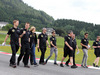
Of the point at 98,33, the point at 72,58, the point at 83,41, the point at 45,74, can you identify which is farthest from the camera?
the point at 98,33

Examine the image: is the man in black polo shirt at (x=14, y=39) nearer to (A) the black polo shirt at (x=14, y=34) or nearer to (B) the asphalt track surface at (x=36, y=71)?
(A) the black polo shirt at (x=14, y=34)

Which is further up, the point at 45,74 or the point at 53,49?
the point at 53,49

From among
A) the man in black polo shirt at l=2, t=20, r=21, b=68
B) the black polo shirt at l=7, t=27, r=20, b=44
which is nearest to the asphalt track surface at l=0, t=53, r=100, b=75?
the man in black polo shirt at l=2, t=20, r=21, b=68

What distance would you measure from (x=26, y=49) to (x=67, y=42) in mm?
2210

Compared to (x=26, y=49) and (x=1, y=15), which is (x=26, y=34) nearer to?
(x=26, y=49)

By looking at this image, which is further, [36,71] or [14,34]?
[14,34]

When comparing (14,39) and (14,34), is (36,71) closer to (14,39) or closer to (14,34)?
(14,39)

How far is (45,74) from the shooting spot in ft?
21.0

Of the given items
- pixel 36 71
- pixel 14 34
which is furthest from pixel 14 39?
pixel 36 71

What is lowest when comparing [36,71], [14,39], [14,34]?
[36,71]

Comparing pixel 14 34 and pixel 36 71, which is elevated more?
pixel 14 34

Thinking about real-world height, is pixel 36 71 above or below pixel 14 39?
below

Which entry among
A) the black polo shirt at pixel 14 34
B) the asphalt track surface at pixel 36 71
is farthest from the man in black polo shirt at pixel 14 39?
the asphalt track surface at pixel 36 71

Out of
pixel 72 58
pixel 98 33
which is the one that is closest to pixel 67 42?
pixel 72 58
